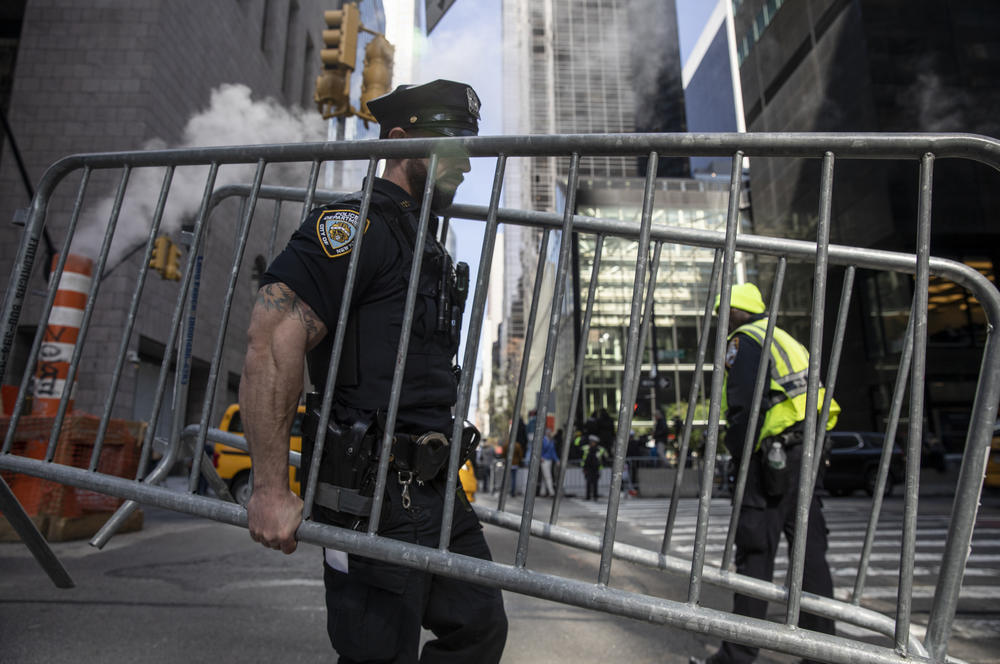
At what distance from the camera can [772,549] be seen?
2900mm

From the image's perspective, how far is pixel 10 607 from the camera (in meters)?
3.23

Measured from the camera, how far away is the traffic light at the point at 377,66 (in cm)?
727

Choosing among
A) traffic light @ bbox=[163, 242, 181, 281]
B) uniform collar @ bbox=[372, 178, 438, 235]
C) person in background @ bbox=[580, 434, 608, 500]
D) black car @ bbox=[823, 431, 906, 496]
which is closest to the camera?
uniform collar @ bbox=[372, 178, 438, 235]

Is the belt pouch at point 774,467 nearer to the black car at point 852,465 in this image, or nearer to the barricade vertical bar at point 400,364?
the barricade vertical bar at point 400,364

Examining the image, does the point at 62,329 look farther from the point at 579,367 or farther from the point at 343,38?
the point at 579,367

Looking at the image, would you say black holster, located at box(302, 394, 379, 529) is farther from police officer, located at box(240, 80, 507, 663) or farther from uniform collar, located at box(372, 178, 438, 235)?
Answer: uniform collar, located at box(372, 178, 438, 235)

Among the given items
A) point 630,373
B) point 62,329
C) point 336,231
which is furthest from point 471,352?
point 62,329

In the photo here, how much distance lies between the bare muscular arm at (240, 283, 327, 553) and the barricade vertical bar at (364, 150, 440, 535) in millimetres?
211

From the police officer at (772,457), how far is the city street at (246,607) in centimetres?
56

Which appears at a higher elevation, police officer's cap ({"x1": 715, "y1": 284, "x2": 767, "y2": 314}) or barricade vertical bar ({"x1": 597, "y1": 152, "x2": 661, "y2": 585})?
police officer's cap ({"x1": 715, "y1": 284, "x2": 767, "y2": 314})

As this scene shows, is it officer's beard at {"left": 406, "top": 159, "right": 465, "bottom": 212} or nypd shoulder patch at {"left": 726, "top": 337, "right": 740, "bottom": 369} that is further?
nypd shoulder patch at {"left": 726, "top": 337, "right": 740, "bottom": 369}

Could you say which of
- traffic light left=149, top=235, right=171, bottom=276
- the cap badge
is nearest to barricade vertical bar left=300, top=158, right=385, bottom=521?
the cap badge

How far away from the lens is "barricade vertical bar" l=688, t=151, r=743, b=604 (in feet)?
4.47

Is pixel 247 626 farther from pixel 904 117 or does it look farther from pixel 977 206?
pixel 977 206
